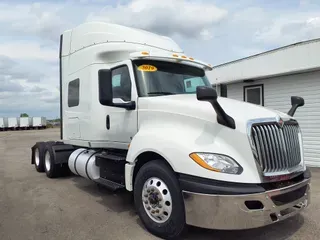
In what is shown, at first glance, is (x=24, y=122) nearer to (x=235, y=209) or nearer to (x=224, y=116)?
(x=224, y=116)

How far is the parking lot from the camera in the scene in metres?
4.16

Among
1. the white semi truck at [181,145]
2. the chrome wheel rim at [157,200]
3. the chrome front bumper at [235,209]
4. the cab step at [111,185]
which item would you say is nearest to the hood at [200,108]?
the white semi truck at [181,145]

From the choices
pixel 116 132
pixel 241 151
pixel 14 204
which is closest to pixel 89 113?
pixel 116 132

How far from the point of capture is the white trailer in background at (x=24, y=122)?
51.7 m

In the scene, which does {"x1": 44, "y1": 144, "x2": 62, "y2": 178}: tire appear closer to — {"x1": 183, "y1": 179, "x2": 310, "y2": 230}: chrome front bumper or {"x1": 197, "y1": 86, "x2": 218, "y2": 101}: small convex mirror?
{"x1": 183, "y1": 179, "x2": 310, "y2": 230}: chrome front bumper

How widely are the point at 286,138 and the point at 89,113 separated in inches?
151

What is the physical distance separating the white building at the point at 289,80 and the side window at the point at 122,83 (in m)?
4.59

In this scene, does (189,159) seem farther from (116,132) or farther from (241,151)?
(116,132)

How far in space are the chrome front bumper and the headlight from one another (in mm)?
306

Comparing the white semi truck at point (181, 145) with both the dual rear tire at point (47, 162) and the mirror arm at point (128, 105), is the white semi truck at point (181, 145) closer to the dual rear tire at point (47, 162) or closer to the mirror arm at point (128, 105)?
the mirror arm at point (128, 105)

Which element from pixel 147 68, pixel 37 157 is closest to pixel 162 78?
pixel 147 68

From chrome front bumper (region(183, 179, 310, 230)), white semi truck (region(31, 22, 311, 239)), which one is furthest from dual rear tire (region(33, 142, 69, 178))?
chrome front bumper (region(183, 179, 310, 230))

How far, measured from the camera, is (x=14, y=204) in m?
5.77

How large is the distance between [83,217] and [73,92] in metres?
3.10
